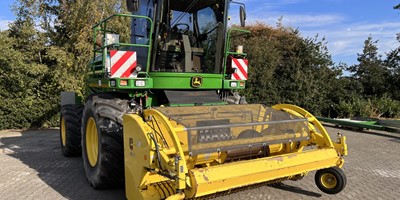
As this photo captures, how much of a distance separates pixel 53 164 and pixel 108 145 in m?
2.58

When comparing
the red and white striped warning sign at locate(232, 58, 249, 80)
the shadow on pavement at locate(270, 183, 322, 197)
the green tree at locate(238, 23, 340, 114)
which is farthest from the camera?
the green tree at locate(238, 23, 340, 114)

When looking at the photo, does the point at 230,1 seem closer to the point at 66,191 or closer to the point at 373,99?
the point at 66,191

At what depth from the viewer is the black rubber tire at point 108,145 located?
4.24 m

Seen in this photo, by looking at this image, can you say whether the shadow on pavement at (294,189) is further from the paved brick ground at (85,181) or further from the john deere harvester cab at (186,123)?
the john deere harvester cab at (186,123)

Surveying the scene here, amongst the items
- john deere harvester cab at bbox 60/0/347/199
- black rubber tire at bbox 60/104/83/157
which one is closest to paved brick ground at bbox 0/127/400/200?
black rubber tire at bbox 60/104/83/157

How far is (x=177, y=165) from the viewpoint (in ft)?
9.73

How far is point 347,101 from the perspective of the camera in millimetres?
14812

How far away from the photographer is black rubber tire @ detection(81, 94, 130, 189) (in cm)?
424

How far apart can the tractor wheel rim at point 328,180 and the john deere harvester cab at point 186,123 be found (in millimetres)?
12

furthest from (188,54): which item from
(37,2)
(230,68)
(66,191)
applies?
(37,2)

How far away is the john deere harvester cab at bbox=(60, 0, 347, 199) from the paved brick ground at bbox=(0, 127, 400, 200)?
0.32 metres

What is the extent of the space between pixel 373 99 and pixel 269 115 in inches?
486

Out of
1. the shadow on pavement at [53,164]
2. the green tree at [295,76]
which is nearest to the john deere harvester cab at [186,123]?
the shadow on pavement at [53,164]

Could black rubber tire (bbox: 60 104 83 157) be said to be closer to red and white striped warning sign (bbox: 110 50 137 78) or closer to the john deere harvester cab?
the john deere harvester cab
